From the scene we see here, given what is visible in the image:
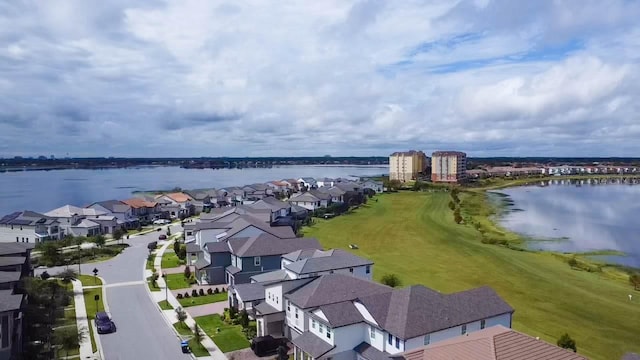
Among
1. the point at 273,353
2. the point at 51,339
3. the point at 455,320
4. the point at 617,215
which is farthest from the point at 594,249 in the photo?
the point at 51,339

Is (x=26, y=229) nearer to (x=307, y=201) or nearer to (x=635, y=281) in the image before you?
(x=307, y=201)

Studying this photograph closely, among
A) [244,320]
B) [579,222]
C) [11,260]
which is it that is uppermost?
[11,260]

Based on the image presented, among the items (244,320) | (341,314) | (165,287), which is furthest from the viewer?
(165,287)

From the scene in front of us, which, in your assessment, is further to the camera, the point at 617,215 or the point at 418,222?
the point at 617,215

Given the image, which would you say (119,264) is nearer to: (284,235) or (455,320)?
(284,235)

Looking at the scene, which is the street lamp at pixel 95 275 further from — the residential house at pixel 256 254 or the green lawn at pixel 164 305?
the residential house at pixel 256 254

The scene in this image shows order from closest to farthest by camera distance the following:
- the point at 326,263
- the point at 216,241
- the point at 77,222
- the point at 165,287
Answer: the point at 326,263, the point at 165,287, the point at 216,241, the point at 77,222

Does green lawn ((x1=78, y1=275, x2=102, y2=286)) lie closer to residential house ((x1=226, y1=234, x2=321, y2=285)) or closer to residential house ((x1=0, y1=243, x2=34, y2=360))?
residential house ((x1=0, y1=243, x2=34, y2=360))

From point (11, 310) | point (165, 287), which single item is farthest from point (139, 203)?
point (11, 310)
